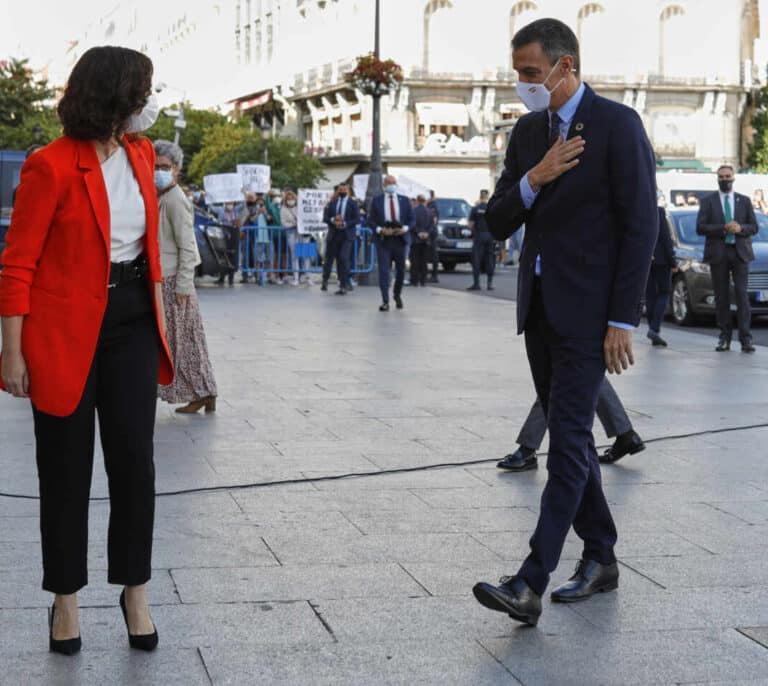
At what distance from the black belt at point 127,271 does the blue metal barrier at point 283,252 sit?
897 inches

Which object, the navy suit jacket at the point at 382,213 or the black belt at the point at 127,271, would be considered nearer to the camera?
the black belt at the point at 127,271

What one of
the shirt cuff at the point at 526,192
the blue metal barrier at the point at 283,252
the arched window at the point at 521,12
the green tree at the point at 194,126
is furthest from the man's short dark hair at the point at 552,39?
the green tree at the point at 194,126

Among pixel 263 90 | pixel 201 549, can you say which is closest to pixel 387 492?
pixel 201 549

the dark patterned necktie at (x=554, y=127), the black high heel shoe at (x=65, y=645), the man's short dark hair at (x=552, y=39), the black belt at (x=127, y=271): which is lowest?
the black high heel shoe at (x=65, y=645)

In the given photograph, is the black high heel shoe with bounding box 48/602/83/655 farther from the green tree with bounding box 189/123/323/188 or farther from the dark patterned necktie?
the green tree with bounding box 189/123/323/188

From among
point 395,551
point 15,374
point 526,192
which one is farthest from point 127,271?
point 395,551

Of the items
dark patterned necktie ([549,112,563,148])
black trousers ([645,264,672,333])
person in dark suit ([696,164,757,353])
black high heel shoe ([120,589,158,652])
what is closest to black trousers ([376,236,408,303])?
black trousers ([645,264,672,333])

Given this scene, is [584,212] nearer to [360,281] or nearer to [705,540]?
[705,540]

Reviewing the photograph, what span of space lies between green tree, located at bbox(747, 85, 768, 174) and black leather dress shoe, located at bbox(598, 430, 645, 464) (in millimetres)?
62810

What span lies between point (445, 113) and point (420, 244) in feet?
144

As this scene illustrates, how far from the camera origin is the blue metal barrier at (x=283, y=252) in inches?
1078

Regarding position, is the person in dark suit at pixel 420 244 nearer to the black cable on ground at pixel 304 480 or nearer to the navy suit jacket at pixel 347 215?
the navy suit jacket at pixel 347 215

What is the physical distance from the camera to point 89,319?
4.16m

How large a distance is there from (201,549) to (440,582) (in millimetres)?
955
